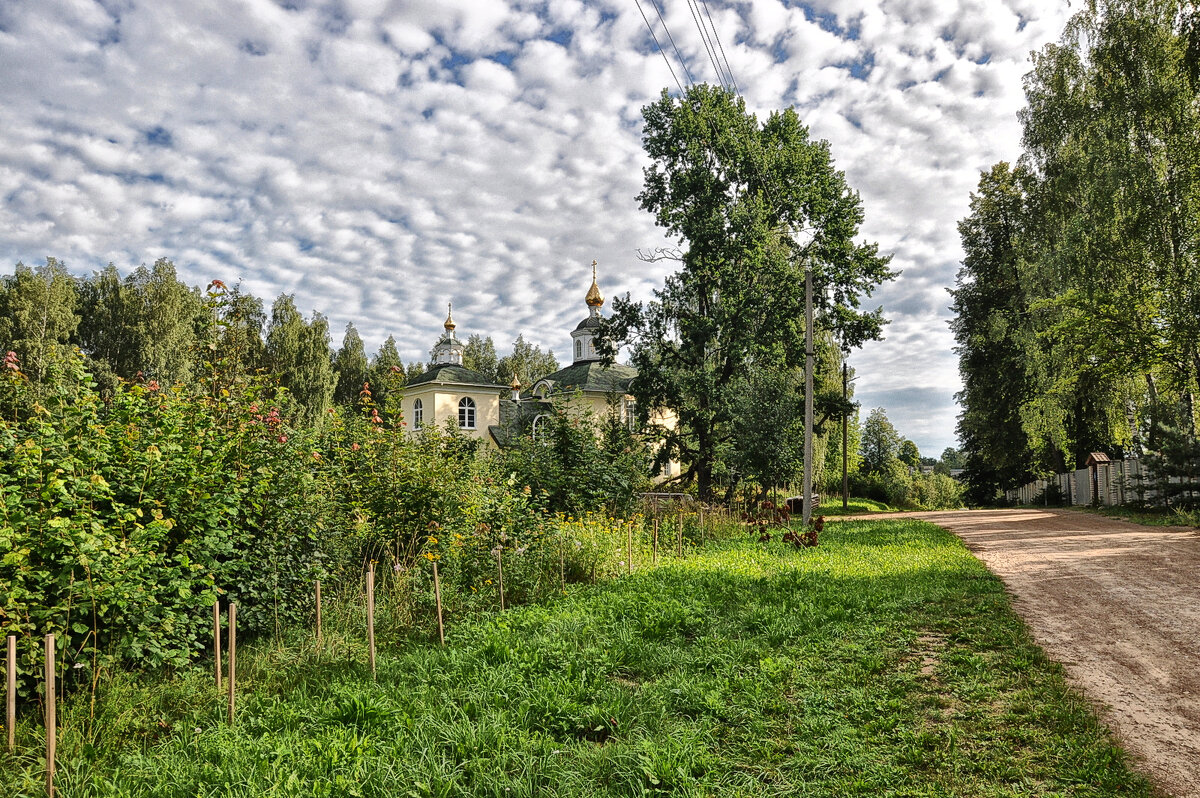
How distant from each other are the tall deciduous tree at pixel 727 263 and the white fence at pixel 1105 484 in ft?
27.4

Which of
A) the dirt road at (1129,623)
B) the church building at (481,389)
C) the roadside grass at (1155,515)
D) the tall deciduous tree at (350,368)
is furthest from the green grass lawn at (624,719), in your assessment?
the tall deciduous tree at (350,368)

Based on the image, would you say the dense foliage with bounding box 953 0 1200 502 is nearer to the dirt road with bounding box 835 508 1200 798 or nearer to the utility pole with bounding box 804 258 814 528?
the dirt road with bounding box 835 508 1200 798

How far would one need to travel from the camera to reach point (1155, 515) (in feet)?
55.0

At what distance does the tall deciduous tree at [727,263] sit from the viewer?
21141mm

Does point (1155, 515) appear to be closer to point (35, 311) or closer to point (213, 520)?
point (213, 520)

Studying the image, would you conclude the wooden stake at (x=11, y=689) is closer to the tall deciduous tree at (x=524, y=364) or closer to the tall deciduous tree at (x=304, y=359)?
the tall deciduous tree at (x=304, y=359)

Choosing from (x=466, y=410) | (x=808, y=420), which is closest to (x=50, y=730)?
(x=808, y=420)

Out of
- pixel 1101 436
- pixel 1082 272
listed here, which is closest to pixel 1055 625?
pixel 1082 272

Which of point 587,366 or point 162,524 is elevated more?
point 587,366

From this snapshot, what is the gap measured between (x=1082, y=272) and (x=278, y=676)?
22211mm

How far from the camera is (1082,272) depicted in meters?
19.0

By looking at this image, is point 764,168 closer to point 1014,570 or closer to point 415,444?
point 1014,570

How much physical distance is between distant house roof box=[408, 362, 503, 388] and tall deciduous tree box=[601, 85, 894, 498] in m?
19.4

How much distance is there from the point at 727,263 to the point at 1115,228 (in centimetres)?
1044
